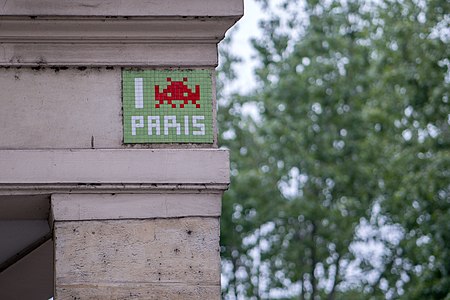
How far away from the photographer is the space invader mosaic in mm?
5516

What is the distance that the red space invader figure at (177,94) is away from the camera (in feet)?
18.2

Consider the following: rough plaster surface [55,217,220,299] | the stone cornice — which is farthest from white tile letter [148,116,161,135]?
rough plaster surface [55,217,220,299]

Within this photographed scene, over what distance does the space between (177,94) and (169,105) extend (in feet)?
0.21

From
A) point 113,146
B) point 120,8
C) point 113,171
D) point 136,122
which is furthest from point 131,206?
point 120,8

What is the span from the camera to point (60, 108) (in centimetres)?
547

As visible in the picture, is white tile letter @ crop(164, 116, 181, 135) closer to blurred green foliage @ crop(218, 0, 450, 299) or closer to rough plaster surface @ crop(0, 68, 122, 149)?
rough plaster surface @ crop(0, 68, 122, 149)

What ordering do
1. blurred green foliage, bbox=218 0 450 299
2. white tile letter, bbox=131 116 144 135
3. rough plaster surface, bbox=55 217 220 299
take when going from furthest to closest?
blurred green foliage, bbox=218 0 450 299 → white tile letter, bbox=131 116 144 135 → rough plaster surface, bbox=55 217 220 299

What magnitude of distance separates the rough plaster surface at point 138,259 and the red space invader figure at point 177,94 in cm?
56

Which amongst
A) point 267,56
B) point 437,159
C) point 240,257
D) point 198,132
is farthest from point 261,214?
point 198,132

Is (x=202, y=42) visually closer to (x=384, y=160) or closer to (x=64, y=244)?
(x=64, y=244)

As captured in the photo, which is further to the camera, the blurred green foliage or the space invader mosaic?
the blurred green foliage

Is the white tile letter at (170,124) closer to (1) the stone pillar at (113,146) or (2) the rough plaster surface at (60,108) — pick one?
(1) the stone pillar at (113,146)

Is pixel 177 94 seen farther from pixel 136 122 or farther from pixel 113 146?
pixel 113 146

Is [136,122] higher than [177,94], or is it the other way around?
[177,94]
